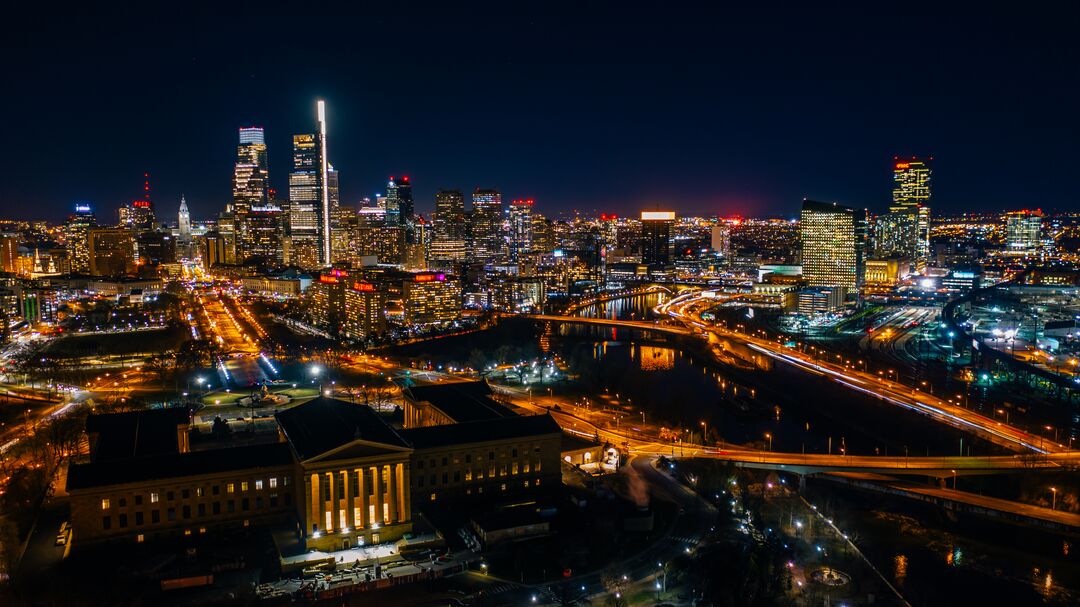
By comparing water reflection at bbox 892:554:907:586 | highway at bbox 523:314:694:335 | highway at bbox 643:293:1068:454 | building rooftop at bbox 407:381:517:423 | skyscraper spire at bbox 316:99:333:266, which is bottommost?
water reflection at bbox 892:554:907:586

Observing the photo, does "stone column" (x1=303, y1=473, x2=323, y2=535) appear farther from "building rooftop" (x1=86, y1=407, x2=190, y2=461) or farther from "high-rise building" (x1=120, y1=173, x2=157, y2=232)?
"high-rise building" (x1=120, y1=173, x2=157, y2=232)

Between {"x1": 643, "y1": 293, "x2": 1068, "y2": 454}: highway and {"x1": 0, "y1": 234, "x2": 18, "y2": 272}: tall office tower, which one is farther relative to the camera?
{"x1": 0, "y1": 234, "x2": 18, "y2": 272}: tall office tower

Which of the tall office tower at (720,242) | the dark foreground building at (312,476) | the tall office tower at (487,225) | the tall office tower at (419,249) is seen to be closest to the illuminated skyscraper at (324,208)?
the tall office tower at (419,249)

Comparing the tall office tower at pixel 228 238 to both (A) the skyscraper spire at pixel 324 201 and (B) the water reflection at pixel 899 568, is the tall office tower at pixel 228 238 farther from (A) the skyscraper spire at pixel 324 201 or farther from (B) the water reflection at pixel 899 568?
(B) the water reflection at pixel 899 568

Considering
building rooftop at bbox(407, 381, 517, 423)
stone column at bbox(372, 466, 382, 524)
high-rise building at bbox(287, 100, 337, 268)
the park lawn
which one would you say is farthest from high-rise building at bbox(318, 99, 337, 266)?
stone column at bbox(372, 466, 382, 524)

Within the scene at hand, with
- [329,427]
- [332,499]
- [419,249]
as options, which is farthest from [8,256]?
[332,499]

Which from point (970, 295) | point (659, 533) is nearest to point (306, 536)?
point (659, 533)
